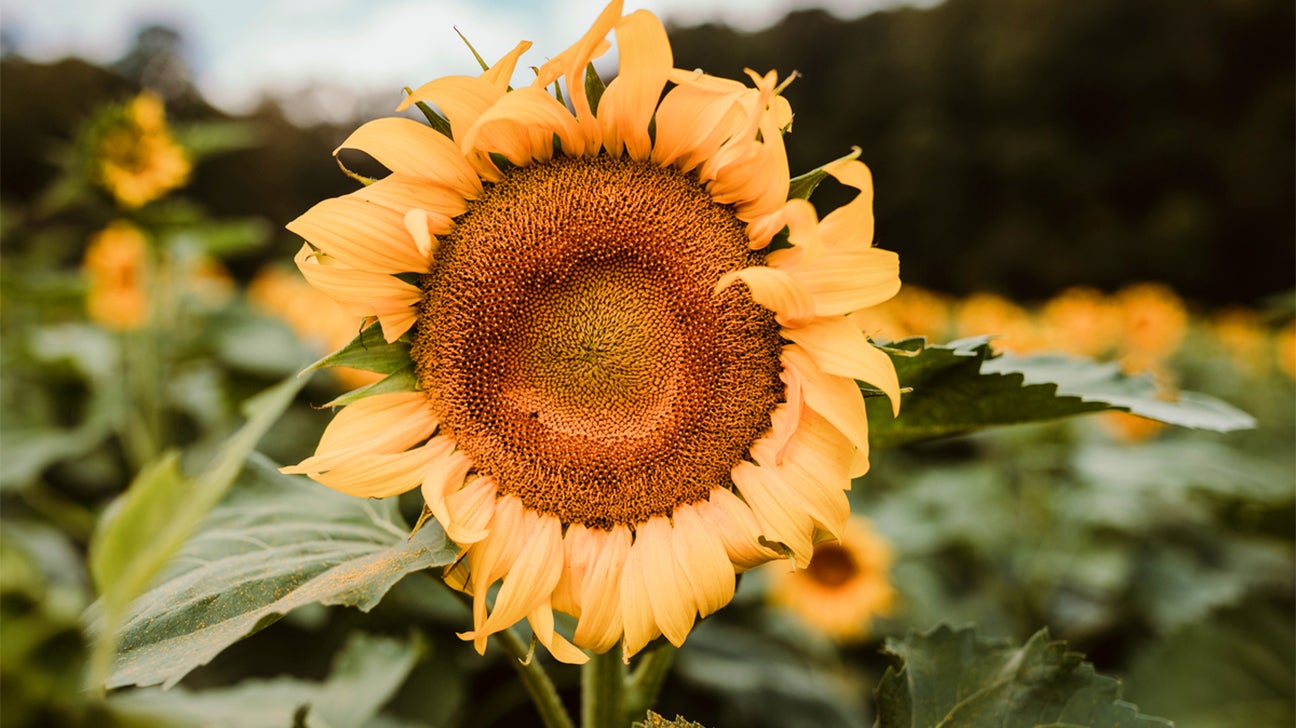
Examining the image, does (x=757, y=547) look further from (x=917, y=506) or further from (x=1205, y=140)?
(x=1205, y=140)

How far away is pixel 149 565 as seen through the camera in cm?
42

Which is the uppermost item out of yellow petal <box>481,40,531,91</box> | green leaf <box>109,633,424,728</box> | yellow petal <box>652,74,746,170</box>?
yellow petal <box>481,40,531,91</box>

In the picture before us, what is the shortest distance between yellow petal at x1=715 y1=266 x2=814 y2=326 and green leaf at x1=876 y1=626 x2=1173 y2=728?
0.43 meters

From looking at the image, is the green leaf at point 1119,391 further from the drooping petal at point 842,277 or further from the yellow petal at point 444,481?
the yellow petal at point 444,481

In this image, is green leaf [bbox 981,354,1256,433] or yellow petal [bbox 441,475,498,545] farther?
green leaf [bbox 981,354,1256,433]

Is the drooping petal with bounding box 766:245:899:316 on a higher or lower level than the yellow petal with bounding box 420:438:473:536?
higher

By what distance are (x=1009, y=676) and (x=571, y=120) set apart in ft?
2.56

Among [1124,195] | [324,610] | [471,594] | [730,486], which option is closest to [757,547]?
[730,486]

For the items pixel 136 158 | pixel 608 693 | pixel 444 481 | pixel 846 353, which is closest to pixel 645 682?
pixel 608 693

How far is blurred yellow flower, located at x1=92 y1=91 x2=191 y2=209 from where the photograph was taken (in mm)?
3168

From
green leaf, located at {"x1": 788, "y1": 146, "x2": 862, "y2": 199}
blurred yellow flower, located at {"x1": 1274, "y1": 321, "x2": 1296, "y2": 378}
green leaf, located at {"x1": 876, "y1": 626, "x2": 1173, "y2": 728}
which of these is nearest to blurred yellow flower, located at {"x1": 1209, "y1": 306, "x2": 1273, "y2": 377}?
blurred yellow flower, located at {"x1": 1274, "y1": 321, "x2": 1296, "y2": 378}

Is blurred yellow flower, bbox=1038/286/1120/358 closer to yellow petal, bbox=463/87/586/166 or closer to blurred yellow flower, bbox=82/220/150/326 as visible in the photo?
yellow petal, bbox=463/87/586/166

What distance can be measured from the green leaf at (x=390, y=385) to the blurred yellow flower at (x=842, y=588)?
8.35 feet

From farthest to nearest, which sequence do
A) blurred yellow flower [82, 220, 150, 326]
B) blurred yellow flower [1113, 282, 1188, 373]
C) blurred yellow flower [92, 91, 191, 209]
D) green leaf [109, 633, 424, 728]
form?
blurred yellow flower [1113, 282, 1188, 373] < blurred yellow flower [82, 220, 150, 326] < blurred yellow flower [92, 91, 191, 209] < green leaf [109, 633, 424, 728]
